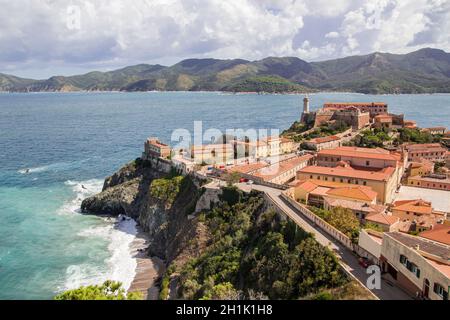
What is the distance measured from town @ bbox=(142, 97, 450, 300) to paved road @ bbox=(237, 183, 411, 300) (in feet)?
0.27

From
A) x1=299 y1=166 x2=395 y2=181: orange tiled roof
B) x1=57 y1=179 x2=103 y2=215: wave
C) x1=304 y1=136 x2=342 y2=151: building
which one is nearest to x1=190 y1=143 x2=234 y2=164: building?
x1=304 y1=136 x2=342 y2=151: building

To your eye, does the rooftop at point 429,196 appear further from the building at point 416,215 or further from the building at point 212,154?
the building at point 212,154

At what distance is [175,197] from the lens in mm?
60438

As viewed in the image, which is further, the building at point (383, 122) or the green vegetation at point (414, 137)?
the building at point (383, 122)

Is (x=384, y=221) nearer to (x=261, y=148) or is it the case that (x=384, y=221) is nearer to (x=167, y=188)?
(x=167, y=188)

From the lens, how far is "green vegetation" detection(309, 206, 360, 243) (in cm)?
3484

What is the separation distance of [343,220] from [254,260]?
9.32 m

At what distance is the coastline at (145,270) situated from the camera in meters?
42.8

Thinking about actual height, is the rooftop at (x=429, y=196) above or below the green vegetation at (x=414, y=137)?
below

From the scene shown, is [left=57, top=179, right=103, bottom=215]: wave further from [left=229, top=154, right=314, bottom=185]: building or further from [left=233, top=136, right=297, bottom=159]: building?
[left=229, top=154, right=314, bottom=185]: building

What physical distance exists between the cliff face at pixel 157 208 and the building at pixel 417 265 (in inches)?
918

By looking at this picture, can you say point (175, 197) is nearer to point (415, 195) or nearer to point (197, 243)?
point (197, 243)

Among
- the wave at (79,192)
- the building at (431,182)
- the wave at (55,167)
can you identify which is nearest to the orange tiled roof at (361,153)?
the building at (431,182)

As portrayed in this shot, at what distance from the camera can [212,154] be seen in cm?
7031
